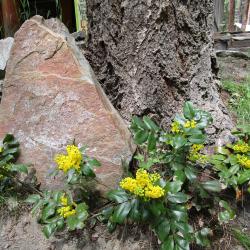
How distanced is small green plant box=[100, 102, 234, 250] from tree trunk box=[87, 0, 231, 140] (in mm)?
403

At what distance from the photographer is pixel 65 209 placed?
1.81 m

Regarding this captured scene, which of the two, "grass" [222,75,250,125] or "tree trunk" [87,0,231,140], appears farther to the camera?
"grass" [222,75,250,125]

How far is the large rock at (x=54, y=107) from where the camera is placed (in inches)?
83.4

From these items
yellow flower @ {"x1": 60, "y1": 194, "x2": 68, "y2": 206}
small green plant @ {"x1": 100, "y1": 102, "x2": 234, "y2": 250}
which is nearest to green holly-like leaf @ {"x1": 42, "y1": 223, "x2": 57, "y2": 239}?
yellow flower @ {"x1": 60, "y1": 194, "x2": 68, "y2": 206}

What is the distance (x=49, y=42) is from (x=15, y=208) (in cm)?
93

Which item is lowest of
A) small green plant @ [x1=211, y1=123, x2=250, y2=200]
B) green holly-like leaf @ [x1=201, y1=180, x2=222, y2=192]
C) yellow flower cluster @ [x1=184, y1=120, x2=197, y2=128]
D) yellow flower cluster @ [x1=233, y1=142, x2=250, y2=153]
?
green holly-like leaf @ [x1=201, y1=180, x2=222, y2=192]

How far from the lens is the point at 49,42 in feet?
7.33


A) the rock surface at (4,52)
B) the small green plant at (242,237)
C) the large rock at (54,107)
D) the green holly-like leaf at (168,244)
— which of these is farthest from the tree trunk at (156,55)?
the rock surface at (4,52)

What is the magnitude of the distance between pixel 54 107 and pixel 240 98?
150 cm

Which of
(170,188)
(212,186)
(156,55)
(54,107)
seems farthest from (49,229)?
(156,55)

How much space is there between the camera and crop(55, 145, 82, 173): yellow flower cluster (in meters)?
1.78

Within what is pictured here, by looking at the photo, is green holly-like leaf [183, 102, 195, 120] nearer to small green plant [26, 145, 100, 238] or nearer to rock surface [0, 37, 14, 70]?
small green plant [26, 145, 100, 238]

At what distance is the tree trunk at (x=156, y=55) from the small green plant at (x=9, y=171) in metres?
0.66

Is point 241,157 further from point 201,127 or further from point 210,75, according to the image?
point 210,75
